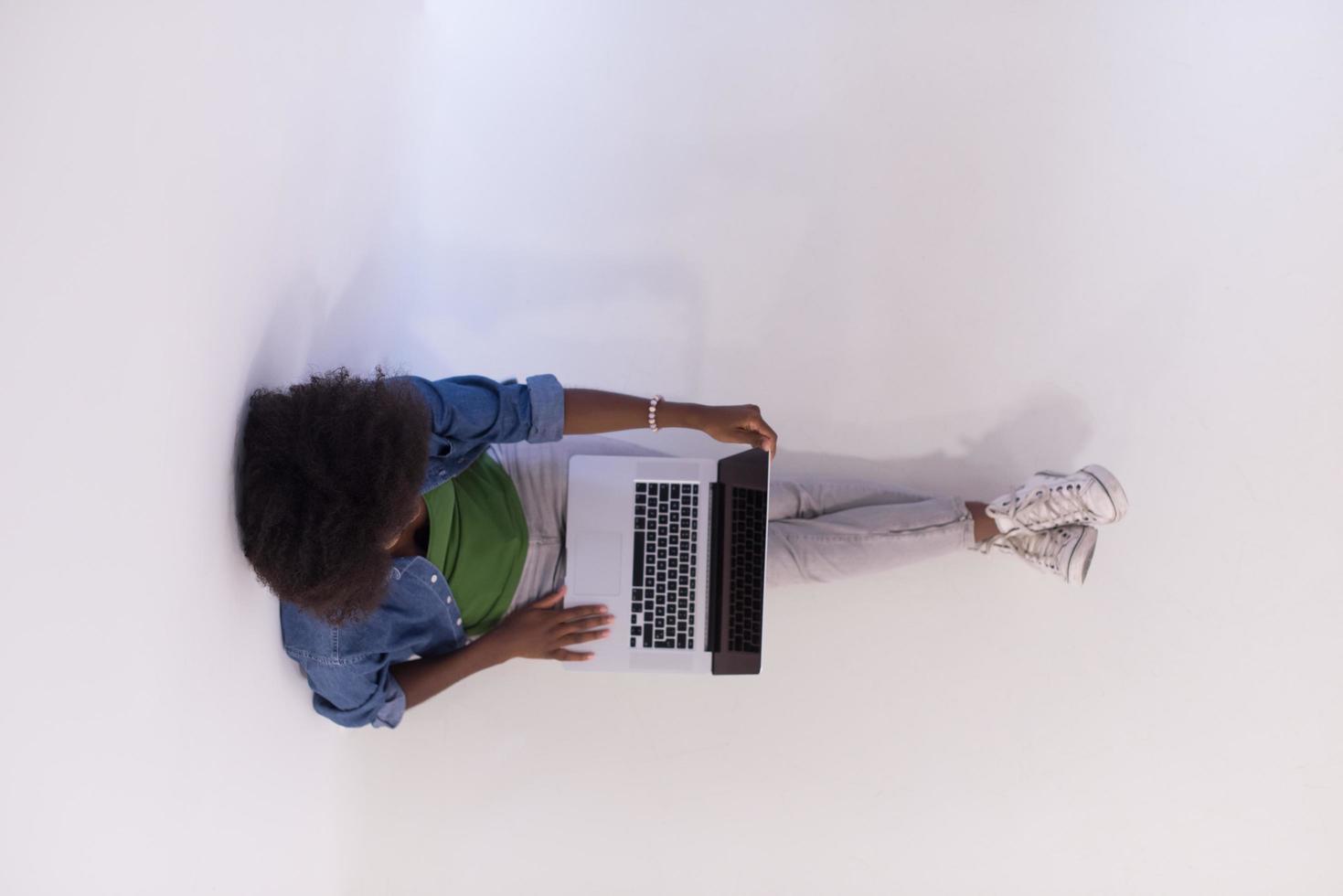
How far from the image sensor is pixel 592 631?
5.82 feet

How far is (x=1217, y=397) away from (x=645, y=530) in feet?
3.96

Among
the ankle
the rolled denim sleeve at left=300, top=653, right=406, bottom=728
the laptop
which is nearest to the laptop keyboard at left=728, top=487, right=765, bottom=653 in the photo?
the laptop

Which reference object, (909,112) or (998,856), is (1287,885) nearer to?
(998,856)

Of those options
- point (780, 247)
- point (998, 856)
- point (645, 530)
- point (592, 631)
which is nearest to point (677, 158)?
point (780, 247)

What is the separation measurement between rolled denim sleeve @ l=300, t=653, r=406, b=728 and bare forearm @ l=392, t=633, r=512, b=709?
2cm

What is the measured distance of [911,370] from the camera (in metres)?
2.08

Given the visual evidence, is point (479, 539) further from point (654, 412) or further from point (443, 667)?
point (654, 412)

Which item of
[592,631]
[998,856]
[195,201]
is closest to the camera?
[195,201]

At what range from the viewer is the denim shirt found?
1.55 meters

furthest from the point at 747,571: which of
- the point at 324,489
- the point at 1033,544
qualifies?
the point at 324,489

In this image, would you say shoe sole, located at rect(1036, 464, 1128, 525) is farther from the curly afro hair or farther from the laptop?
the curly afro hair

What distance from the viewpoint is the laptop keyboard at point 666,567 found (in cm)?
177

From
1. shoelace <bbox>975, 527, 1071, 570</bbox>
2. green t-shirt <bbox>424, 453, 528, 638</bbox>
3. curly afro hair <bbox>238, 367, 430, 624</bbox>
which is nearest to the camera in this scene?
curly afro hair <bbox>238, 367, 430, 624</bbox>

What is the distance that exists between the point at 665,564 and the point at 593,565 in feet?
0.42
